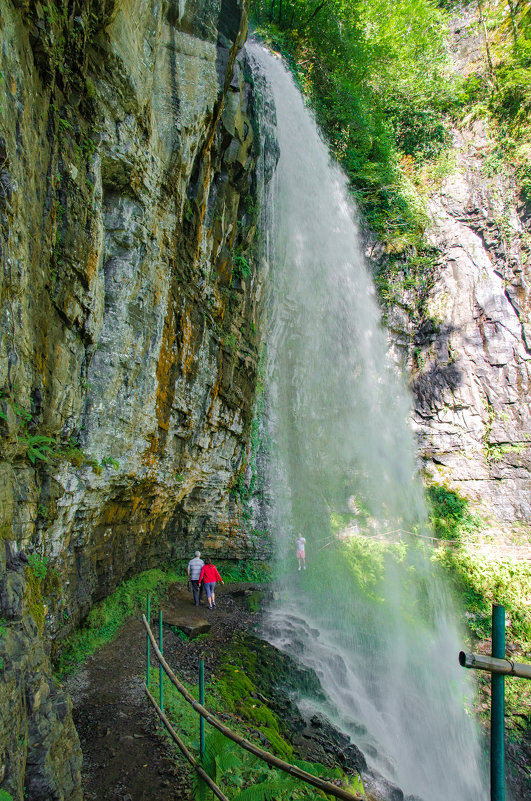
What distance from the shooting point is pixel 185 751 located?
4.08m

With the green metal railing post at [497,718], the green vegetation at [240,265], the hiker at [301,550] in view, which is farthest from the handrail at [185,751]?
the green vegetation at [240,265]

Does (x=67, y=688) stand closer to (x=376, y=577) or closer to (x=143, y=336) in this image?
(x=143, y=336)

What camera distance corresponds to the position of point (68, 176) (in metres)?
5.13

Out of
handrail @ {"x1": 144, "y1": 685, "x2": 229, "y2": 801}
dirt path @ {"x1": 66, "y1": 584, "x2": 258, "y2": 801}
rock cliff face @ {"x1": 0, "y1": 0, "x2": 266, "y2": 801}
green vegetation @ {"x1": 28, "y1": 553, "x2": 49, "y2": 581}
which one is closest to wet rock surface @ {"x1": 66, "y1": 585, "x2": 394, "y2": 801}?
dirt path @ {"x1": 66, "y1": 584, "x2": 258, "y2": 801}

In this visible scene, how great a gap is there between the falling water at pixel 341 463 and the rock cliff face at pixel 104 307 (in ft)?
10.3

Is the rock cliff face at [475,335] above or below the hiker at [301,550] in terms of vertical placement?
above

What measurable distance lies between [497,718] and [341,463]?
13.5 meters

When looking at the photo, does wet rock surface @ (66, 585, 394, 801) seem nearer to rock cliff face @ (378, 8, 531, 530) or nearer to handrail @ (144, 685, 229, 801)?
handrail @ (144, 685, 229, 801)

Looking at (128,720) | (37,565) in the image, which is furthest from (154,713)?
(37,565)

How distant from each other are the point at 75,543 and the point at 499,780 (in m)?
6.01

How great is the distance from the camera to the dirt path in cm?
384

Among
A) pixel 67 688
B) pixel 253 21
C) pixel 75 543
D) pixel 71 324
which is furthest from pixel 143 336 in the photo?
pixel 253 21

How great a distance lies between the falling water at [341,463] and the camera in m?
10.2

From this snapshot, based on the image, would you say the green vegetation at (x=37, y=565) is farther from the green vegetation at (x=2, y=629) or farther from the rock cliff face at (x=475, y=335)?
the rock cliff face at (x=475, y=335)
